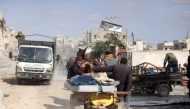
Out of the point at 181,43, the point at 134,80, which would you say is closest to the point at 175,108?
the point at 134,80

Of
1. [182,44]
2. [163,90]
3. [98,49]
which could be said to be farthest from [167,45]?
[163,90]

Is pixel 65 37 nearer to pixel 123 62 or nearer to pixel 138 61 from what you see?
pixel 138 61

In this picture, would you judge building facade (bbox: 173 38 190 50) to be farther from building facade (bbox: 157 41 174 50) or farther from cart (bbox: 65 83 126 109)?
cart (bbox: 65 83 126 109)

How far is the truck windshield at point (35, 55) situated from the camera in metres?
19.1

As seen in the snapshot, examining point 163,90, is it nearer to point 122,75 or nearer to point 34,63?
point 34,63

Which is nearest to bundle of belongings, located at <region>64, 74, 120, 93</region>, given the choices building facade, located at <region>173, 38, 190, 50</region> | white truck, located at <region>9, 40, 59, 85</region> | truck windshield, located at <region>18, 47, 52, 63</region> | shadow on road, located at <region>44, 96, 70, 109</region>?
shadow on road, located at <region>44, 96, 70, 109</region>

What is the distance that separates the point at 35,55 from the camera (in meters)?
19.3

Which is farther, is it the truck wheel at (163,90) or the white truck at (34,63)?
the white truck at (34,63)

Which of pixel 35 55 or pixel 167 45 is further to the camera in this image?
pixel 167 45

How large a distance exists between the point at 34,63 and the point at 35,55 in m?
0.63

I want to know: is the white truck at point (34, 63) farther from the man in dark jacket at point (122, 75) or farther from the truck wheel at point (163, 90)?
the man in dark jacket at point (122, 75)

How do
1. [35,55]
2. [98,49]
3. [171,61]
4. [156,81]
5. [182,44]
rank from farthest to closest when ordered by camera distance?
1. [182,44]
2. [98,49]
3. [35,55]
4. [171,61]
5. [156,81]

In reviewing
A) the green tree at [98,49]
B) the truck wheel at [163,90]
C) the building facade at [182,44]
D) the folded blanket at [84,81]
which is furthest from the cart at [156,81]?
the building facade at [182,44]

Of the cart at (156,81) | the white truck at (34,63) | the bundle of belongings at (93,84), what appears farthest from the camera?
the white truck at (34,63)
